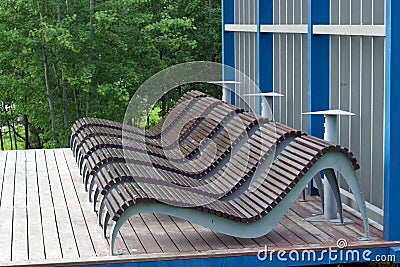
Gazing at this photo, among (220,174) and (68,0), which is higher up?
(68,0)

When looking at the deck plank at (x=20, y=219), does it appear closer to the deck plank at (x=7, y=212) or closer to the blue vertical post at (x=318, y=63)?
the deck plank at (x=7, y=212)

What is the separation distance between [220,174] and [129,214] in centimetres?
158

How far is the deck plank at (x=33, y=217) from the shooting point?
240 inches

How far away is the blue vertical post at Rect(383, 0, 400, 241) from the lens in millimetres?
5875

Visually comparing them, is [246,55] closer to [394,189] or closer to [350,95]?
[350,95]

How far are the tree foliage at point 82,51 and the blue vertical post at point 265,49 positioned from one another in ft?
12.8

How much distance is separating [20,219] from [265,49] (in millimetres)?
3819

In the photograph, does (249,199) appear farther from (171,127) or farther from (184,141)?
(171,127)

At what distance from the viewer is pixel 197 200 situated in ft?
20.2

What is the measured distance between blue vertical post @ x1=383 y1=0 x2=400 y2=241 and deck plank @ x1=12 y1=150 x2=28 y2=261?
2.58m

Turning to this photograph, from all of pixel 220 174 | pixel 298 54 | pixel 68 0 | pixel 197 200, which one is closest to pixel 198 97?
pixel 298 54

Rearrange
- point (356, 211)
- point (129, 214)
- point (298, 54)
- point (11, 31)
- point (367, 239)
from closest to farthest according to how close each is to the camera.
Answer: point (129, 214) → point (367, 239) → point (356, 211) → point (298, 54) → point (11, 31)

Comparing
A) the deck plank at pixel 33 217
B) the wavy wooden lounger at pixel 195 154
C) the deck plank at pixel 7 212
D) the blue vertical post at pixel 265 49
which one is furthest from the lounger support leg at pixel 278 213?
the blue vertical post at pixel 265 49

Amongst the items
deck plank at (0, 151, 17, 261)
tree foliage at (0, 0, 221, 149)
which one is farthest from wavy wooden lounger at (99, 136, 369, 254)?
tree foliage at (0, 0, 221, 149)
